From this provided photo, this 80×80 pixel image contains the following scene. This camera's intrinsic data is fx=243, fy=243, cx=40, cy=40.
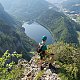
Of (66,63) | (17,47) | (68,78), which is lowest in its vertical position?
(68,78)

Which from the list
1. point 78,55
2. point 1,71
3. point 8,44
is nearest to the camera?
point 1,71

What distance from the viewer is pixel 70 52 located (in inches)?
750

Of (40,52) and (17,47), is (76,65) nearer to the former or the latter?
(40,52)

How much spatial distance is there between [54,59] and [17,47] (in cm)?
15088

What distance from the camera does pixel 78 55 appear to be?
59.8 ft

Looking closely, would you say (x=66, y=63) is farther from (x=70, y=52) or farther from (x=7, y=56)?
(x=7, y=56)

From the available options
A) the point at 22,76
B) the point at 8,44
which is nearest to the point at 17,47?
the point at 8,44

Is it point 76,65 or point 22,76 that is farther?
point 22,76

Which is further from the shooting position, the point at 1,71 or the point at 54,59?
the point at 54,59

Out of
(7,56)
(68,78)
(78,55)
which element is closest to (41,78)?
(68,78)

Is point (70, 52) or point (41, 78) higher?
point (70, 52)

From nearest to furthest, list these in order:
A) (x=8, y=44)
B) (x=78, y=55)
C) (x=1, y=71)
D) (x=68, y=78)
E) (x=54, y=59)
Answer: (x=1, y=71) < (x=68, y=78) < (x=78, y=55) < (x=54, y=59) < (x=8, y=44)

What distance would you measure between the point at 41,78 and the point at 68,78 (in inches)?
78.6

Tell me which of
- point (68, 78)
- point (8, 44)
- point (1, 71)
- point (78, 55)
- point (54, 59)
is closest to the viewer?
point (1, 71)
